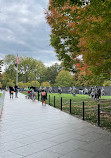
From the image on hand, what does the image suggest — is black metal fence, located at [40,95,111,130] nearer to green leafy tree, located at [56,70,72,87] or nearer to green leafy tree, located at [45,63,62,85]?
green leafy tree, located at [56,70,72,87]

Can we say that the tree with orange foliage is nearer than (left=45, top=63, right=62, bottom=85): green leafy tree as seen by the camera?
Yes

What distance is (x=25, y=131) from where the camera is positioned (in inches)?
274

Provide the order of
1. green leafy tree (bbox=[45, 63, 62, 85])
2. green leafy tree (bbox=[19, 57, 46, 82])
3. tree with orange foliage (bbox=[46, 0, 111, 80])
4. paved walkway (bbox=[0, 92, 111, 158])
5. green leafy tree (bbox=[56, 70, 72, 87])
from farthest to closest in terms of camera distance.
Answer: green leafy tree (bbox=[45, 63, 62, 85]) → green leafy tree (bbox=[19, 57, 46, 82]) → green leafy tree (bbox=[56, 70, 72, 87]) → tree with orange foliage (bbox=[46, 0, 111, 80]) → paved walkway (bbox=[0, 92, 111, 158])

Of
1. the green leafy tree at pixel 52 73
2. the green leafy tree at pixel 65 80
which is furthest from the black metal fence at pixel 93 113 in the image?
the green leafy tree at pixel 52 73

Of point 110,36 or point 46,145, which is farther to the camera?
point 110,36

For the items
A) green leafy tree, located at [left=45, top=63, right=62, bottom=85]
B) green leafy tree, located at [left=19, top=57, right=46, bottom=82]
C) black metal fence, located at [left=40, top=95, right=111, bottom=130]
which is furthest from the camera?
green leafy tree, located at [left=45, top=63, right=62, bottom=85]

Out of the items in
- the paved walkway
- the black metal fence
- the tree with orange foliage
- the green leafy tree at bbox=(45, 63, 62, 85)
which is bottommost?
the paved walkway

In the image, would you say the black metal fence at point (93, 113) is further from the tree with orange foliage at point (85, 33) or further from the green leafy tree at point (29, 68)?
the green leafy tree at point (29, 68)

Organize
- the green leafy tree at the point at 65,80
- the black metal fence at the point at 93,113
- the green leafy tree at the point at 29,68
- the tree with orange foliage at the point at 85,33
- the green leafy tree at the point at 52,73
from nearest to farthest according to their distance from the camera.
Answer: the tree with orange foliage at the point at 85,33 < the black metal fence at the point at 93,113 < the green leafy tree at the point at 65,80 < the green leafy tree at the point at 29,68 < the green leafy tree at the point at 52,73

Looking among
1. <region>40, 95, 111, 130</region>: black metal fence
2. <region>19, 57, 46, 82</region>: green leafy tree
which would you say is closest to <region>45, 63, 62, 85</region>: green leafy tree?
<region>19, 57, 46, 82</region>: green leafy tree

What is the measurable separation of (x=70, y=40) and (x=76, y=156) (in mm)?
14642

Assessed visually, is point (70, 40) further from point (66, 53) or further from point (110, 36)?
point (110, 36)

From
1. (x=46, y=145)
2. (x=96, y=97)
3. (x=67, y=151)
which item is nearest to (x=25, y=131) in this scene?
(x=46, y=145)

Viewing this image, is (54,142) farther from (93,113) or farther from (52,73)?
(52,73)
